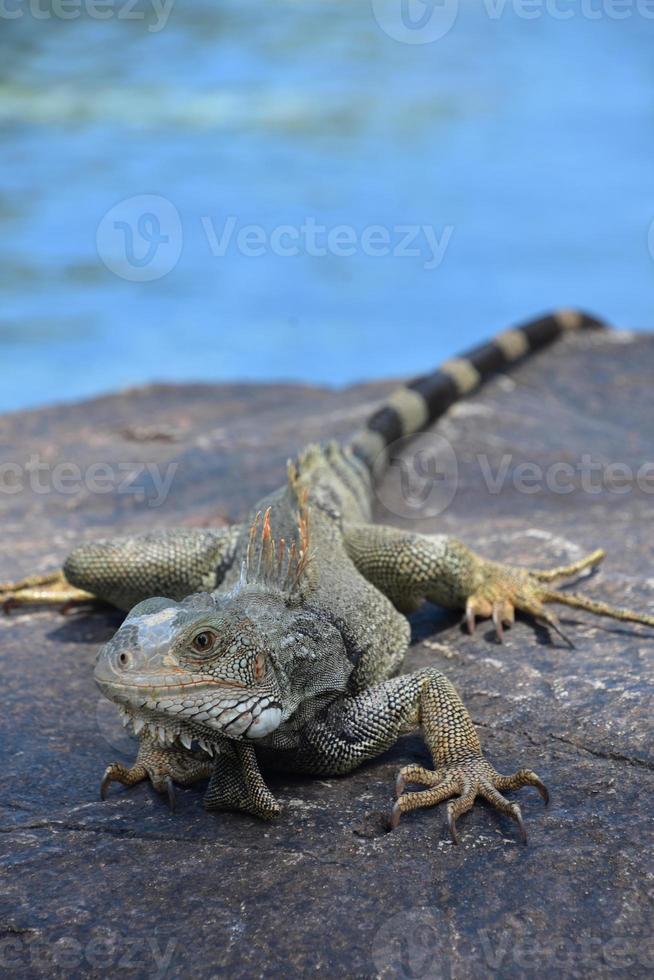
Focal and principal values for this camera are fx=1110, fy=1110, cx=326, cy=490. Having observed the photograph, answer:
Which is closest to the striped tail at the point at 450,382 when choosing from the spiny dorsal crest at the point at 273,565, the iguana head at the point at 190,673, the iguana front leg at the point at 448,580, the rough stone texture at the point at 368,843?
the rough stone texture at the point at 368,843

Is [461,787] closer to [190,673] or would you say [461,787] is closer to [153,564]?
[190,673]

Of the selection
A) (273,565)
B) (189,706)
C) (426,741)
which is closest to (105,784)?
(189,706)

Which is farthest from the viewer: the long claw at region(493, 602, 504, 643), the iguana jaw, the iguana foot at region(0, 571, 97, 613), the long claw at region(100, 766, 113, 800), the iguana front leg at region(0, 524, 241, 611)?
the iguana foot at region(0, 571, 97, 613)

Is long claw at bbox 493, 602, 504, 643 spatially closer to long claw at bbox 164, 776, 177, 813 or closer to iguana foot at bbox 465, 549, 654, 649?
iguana foot at bbox 465, 549, 654, 649

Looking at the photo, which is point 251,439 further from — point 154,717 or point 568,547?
point 154,717

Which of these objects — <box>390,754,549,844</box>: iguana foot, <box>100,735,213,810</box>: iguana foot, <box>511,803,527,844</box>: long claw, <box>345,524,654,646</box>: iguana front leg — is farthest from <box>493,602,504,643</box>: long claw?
<box>100,735,213,810</box>: iguana foot

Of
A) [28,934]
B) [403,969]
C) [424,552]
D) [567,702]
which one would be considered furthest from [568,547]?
[28,934]

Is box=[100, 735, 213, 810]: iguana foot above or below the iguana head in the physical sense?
below
